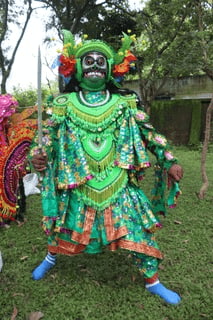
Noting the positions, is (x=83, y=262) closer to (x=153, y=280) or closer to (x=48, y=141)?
(x=153, y=280)

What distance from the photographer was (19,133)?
4.16 meters

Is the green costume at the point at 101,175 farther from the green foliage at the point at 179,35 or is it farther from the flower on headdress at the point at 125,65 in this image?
the green foliage at the point at 179,35

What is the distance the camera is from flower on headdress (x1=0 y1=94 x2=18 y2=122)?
4012mm

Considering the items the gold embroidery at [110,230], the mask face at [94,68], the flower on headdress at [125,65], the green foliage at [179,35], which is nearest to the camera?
the gold embroidery at [110,230]

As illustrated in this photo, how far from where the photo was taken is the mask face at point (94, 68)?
2744 millimetres

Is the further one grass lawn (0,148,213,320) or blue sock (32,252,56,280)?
blue sock (32,252,56,280)

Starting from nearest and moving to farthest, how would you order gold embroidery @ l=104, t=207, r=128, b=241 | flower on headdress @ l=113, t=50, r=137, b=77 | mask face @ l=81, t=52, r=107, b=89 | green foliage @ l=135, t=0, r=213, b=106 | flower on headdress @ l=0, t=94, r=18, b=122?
gold embroidery @ l=104, t=207, r=128, b=241, mask face @ l=81, t=52, r=107, b=89, flower on headdress @ l=113, t=50, r=137, b=77, flower on headdress @ l=0, t=94, r=18, b=122, green foliage @ l=135, t=0, r=213, b=106

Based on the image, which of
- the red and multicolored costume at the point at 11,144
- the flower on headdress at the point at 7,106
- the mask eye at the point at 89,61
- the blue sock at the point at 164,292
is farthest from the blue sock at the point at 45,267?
the flower on headdress at the point at 7,106

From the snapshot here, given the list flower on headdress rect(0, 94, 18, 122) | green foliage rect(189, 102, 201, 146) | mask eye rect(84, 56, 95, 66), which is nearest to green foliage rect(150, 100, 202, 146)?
green foliage rect(189, 102, 201, 146)

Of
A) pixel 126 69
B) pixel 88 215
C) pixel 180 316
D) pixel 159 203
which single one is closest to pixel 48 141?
pixel 88 215

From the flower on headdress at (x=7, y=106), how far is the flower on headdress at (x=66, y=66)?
1387 mm

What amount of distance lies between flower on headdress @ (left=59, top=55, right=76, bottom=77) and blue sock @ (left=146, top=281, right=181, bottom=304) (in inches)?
70.6

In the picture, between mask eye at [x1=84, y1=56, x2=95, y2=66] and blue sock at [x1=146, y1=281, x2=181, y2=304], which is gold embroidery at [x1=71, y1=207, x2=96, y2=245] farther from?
mask eye at [x1=84, y1=56, x2=95, y2=66]

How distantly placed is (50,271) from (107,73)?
5.87 feet
